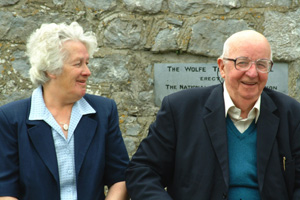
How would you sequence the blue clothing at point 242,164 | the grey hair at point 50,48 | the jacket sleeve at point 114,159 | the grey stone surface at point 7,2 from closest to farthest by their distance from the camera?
the blue clothing at point 242,164, the grey hair at point 50,48, the jacket sleeve at point 114,159, the grey stone surface at point 7,2

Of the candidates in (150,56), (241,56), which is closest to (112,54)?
(150,56)

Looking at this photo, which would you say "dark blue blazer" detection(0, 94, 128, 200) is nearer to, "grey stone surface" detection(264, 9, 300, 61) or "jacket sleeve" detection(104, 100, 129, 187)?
"jacket sleeve" detection(104, 100, 129, 187)

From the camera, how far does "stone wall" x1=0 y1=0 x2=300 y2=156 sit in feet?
12.6

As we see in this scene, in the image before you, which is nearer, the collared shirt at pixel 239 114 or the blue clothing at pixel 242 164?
the blue clothing at pixel 242 164

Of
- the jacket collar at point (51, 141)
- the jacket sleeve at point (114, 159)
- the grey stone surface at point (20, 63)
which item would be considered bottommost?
the jacket sleeve at point (114, 159)

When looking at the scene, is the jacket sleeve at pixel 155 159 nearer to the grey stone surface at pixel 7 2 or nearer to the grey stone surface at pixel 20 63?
the grey stone surface at pixel 20 63

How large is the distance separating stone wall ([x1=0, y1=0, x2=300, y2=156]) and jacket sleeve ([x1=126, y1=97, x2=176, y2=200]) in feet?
4.30

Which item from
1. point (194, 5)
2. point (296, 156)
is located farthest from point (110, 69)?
point (296, 156)

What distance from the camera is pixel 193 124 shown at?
2613 millimetres

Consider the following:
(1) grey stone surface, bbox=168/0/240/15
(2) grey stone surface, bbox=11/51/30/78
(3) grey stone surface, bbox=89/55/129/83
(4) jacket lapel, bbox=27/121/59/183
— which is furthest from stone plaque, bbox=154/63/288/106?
(4) jacket lapel, bbox=27/121/59/183

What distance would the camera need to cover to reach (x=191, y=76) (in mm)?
3920

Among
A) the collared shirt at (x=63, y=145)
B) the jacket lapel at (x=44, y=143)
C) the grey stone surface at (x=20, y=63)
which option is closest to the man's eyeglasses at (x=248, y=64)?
the collared shirt at (x=63, y=145)

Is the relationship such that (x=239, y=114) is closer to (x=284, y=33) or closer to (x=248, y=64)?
(x=248, y=64)

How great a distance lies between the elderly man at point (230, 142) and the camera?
8.20 ft
